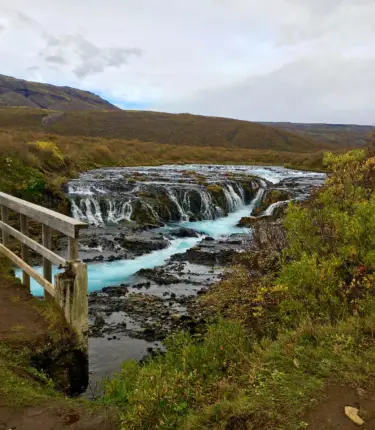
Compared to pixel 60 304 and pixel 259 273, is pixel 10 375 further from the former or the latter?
pixel 259 273

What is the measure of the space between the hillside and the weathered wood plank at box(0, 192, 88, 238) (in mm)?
99197

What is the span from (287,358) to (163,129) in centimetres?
12287

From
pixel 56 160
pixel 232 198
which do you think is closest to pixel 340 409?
pixel 232 198

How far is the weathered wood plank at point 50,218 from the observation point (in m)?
4.94

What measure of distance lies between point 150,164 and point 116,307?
33.1 metres

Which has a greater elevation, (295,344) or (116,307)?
(295,344)

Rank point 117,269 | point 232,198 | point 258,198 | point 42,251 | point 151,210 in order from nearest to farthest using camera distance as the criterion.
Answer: point 42,251, point 117,269, point 151,210, point 232,198, point 258,198

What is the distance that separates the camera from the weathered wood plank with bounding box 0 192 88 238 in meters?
4.94

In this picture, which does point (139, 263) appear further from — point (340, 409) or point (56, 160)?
point (56, 160)

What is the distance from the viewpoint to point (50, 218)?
5484 mm

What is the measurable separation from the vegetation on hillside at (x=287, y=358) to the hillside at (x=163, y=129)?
101 metres

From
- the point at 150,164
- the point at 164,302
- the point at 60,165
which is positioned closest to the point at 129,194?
the point at 60,165

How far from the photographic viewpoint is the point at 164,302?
9.81 meters

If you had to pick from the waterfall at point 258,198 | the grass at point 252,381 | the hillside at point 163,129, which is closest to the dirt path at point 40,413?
the grass at point 252,381
